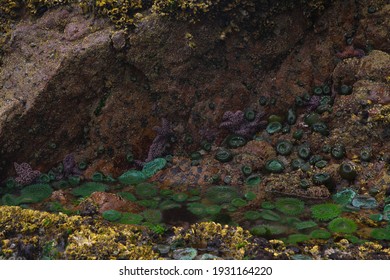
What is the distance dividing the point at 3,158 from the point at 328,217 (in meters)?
4.65

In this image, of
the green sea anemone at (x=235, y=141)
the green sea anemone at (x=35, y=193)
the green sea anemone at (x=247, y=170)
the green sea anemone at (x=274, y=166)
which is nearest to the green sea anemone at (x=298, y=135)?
the green sea anemone at (x=274, y=166)

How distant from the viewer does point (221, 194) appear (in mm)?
6008

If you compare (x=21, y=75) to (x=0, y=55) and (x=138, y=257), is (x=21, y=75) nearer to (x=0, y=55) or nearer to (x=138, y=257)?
(x=0, y=55)

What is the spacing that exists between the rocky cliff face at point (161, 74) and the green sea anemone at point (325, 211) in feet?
4.12

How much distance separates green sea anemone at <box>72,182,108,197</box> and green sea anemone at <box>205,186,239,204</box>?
4.91 feet

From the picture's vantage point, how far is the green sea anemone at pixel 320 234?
15.8 feet

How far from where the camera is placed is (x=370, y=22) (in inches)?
269

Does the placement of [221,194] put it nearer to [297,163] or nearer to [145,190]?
[145,190]

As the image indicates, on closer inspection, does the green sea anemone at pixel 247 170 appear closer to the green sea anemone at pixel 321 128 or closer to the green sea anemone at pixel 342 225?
the green sea anemone at pixel 321 128

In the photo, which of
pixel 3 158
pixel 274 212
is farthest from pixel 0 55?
pixel 274 212

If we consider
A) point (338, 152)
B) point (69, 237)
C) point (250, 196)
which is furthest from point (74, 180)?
point (338, 152)

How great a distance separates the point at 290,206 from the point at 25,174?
3862 mm

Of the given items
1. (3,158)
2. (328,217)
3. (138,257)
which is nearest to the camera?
(138,257)

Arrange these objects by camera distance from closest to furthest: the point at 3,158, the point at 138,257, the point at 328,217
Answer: the point at 138,257, the point at 328,217, the point at 3,158
